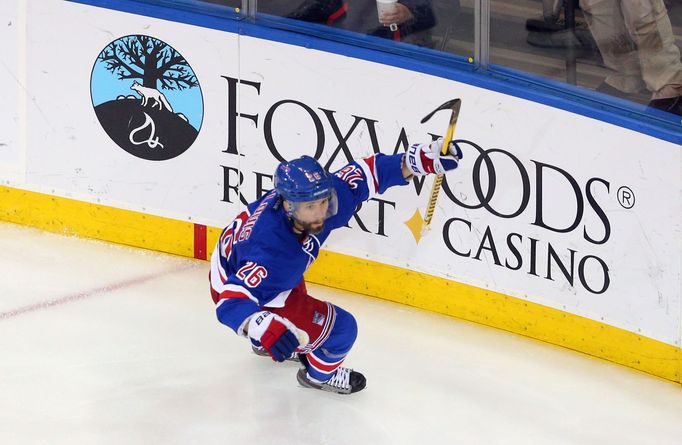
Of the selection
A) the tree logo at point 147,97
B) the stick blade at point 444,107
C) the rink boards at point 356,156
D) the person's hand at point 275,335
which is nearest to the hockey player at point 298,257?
the person's hand at point 275,335

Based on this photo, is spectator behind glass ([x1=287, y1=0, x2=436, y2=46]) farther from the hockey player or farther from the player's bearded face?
the player's bearded face

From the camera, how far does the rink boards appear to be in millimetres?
4773

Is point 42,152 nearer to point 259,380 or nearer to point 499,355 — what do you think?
point 259,380

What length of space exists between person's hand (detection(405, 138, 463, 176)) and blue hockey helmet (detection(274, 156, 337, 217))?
1.16 feet

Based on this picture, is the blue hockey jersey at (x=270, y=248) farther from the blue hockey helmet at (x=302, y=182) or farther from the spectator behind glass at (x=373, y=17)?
the spectator behind glass at (x=373, y=17)

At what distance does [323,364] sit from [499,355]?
787 mm

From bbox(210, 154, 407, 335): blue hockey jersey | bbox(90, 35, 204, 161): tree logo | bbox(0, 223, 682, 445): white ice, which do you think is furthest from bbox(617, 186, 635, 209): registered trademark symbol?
bbox(90, 35, 204, 161): tree logo

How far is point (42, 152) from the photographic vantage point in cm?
588

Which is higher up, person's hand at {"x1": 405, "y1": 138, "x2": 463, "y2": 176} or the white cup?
the white cup

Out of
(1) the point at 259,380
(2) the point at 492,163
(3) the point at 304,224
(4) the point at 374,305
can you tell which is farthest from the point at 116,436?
(2) the point at 492,163

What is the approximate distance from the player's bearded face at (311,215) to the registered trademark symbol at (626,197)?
1159 mm

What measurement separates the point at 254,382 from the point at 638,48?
1.84 m

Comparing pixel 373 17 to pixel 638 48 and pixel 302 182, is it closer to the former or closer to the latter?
pixel 638 48

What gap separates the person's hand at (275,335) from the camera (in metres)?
4.04
